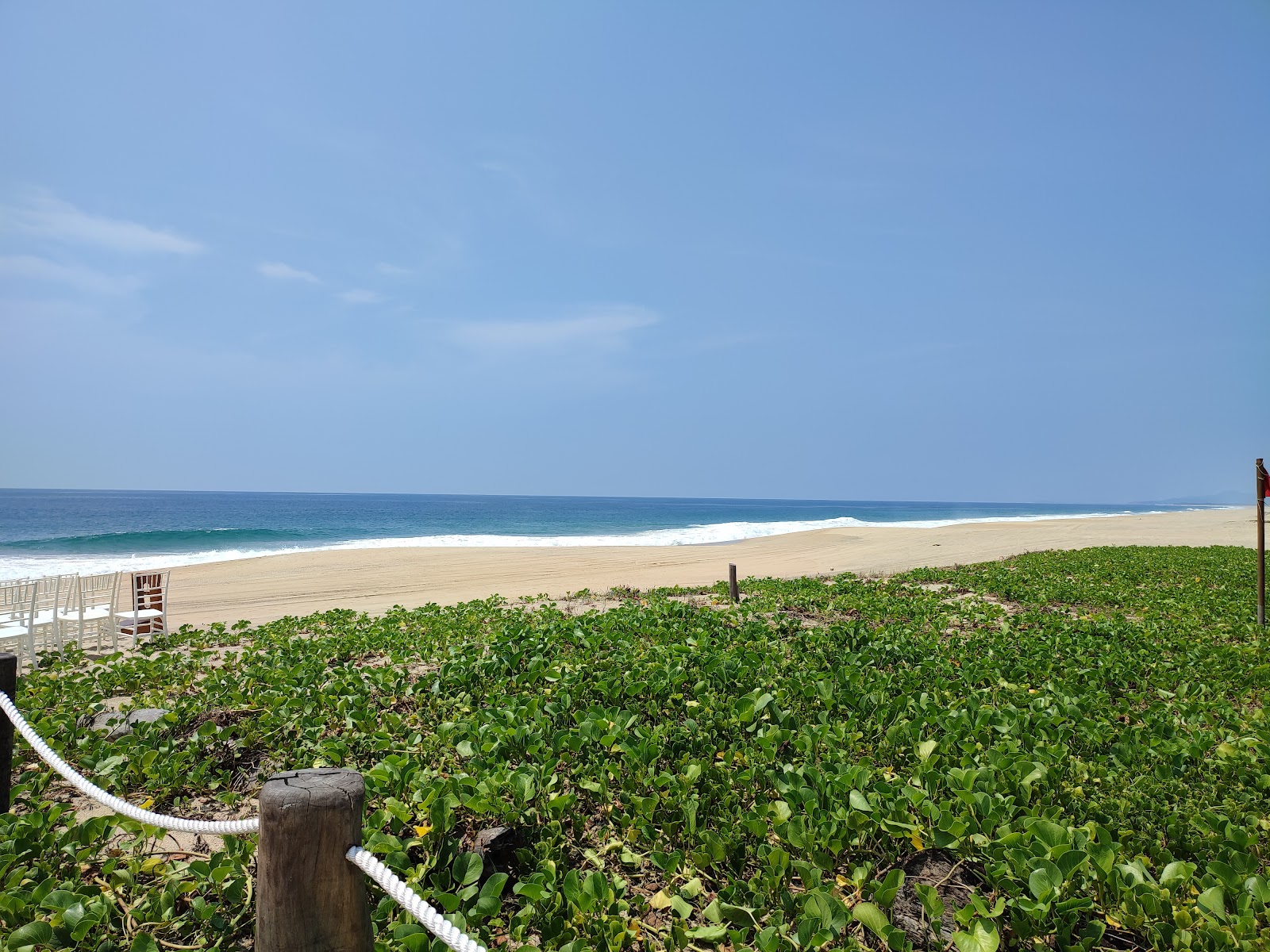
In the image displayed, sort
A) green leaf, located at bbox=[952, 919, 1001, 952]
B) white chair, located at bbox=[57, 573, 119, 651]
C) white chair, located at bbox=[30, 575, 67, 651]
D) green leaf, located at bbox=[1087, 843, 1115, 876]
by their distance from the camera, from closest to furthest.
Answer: green leaf, located at bbox=[952, 919, 1001, 952] < green leaf, located at bbox=[1087, 843, 1115, 876] < white chair, located at bbox=[30, 575, 67, 651] < white chair, located at bbox=[57, 573, 119, 651]

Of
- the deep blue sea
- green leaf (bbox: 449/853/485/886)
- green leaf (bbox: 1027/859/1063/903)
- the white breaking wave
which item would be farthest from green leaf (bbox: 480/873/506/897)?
the deep blue sea

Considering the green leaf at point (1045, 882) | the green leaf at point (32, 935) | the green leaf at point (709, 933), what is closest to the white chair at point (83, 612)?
the green leaf at point (32, 935)

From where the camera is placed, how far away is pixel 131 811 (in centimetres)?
260

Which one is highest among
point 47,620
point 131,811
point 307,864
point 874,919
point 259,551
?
point 307,864

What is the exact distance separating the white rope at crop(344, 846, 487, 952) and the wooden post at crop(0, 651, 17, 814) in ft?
8.37

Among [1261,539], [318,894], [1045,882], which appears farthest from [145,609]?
[1261,539]

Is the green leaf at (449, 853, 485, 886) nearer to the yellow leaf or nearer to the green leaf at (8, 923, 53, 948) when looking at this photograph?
the yellow leaf

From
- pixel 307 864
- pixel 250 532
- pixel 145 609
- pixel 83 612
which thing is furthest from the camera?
pixel 250 532

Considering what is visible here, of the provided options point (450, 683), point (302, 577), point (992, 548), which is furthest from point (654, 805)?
point (992, 548)

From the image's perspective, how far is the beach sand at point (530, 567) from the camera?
14484 millimetres

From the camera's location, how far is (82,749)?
4.28 metres

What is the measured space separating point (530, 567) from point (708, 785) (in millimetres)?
17936

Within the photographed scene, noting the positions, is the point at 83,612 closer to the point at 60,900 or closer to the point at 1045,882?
the point at 60,900

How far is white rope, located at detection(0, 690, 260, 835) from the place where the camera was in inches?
91.1
